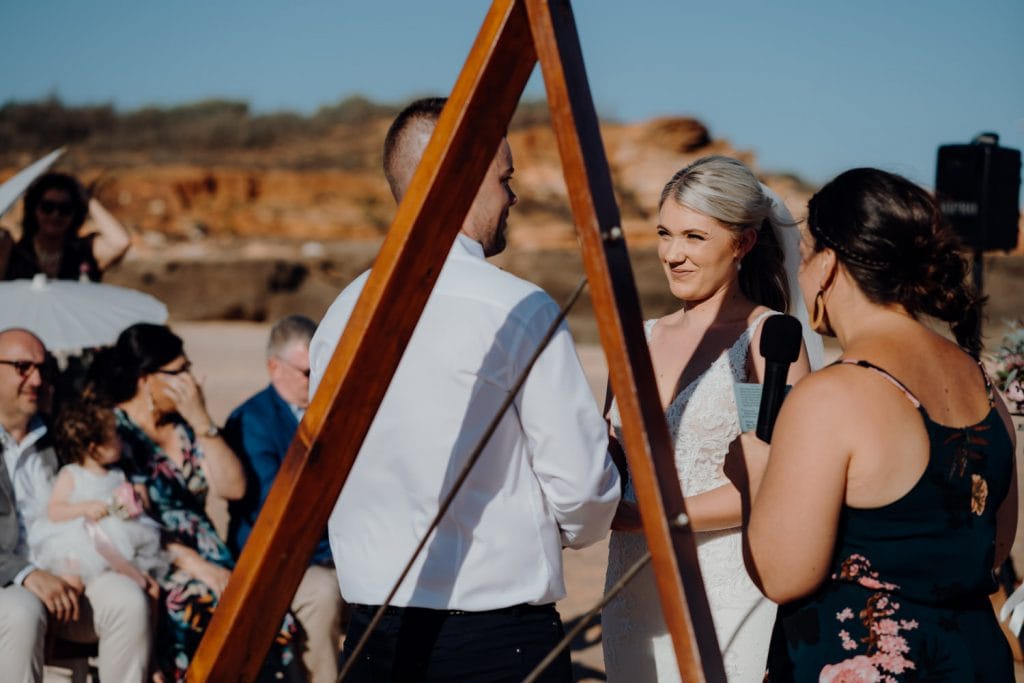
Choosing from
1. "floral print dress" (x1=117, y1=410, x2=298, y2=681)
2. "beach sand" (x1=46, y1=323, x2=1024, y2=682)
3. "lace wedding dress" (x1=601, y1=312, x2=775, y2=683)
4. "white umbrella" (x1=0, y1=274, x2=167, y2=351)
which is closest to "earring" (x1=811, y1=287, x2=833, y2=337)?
"lace wedding dress" (x1=601, y1=312, x2=775, y2=683)

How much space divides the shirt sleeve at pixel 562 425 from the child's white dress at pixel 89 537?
7.90ft

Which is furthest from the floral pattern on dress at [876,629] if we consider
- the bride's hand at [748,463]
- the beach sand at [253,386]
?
the beach sand at [253,386]

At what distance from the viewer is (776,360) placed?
2.07m

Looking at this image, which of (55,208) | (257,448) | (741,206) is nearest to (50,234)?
(55,208)

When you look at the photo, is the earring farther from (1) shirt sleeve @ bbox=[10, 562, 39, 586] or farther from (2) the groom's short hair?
(1) shirt sleeve @ bbox=[10, 562, 39, 586]

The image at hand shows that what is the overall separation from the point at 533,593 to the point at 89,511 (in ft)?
7.86

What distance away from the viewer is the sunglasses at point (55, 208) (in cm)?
570

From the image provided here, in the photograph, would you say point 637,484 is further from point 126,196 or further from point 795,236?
point 126,196

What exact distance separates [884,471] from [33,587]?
3072mm

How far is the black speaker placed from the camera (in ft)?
23.3

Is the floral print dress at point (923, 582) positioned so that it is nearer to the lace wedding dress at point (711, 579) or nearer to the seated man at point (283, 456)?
the lace wedding dress at point (711, 579)

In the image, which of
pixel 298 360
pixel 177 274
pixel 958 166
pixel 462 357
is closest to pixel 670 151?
pixel 177 274

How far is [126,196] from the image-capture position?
1304 inches

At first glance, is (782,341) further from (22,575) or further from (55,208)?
(55,208)
